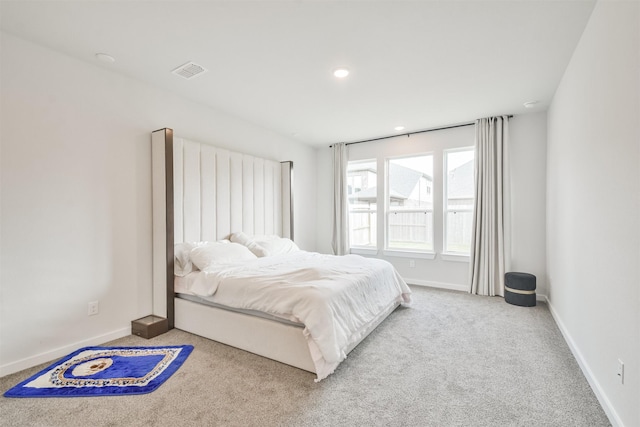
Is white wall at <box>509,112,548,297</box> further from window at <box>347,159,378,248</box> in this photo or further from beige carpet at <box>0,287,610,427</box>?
window at <box>347,159,378,248</box>

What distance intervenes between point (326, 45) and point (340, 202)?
137 inches

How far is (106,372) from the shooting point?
2230 millimetres

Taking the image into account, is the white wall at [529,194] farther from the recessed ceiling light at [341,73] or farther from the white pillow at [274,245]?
the white pillow at [274,245]

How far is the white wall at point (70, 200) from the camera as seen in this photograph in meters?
2.28

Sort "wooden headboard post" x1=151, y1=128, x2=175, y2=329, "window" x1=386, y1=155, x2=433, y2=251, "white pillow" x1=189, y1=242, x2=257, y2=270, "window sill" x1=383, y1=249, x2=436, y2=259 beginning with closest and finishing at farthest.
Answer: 1. "wooden headboard post" x1=151, y1=128, x2=175, y2=329
2. "white pillow" x1=189, y1=242, x2=257, y2=270
3. "window sill" x1=383, y1=249, x2=436, y2=259
4. "window" x1=386, y1=155, x2=433, y2=251

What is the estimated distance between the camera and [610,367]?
176 cm

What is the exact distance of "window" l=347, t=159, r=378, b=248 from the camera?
562cm

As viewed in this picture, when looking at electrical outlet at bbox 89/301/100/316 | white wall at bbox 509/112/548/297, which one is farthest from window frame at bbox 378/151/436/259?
electrical outlet at bbox 89/301/100/316

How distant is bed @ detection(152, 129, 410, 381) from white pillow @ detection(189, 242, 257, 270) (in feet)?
0.04

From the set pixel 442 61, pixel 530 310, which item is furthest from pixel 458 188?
pixel 442 61

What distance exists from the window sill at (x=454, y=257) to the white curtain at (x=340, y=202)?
1.74m

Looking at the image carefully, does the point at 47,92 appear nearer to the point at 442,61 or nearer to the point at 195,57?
the point at 195,57

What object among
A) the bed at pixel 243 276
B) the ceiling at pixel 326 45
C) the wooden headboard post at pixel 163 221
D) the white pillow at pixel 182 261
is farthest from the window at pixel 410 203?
the wooden headboard post at pixel 163 221

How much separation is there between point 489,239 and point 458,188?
0.96 m
